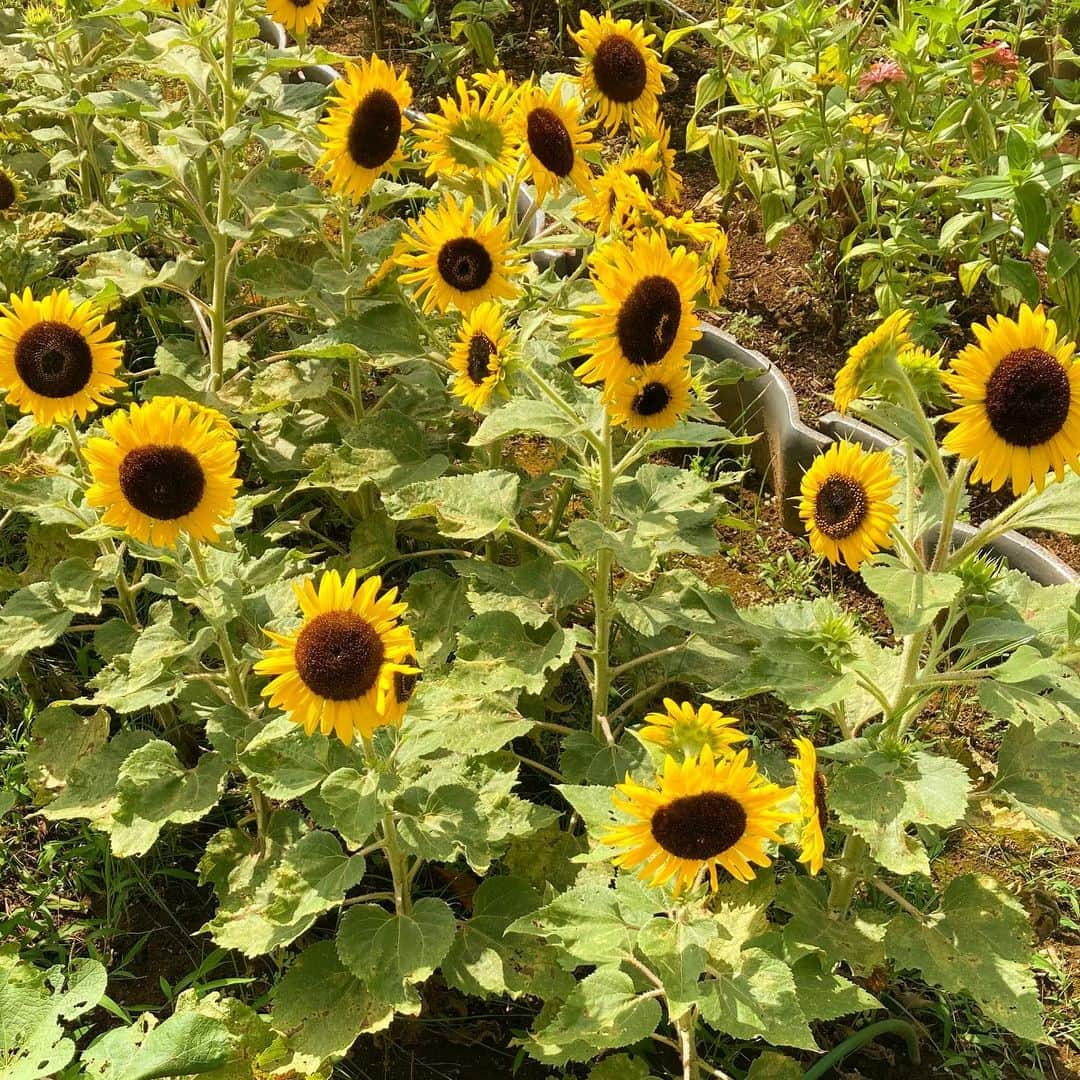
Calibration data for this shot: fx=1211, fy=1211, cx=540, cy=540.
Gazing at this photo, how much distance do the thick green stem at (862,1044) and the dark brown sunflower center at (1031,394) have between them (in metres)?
1.19

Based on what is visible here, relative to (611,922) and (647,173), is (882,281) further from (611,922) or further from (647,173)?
(611,922)

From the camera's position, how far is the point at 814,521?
2311 mm

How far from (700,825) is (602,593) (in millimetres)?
797

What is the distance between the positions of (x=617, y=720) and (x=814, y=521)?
34.7 inches

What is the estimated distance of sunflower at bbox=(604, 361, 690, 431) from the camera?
213 cm

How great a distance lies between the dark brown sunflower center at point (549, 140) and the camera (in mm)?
2578

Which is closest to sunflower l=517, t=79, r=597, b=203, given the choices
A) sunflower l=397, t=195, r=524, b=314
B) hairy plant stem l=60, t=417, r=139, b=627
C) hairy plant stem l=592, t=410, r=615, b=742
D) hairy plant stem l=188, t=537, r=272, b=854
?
sunflower l=397, t=195, r=524, b=314

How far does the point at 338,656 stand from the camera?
1961mm

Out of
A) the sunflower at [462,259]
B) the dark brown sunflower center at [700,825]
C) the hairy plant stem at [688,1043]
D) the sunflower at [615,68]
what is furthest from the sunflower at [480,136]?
the hairy plant stem at [688,1043]

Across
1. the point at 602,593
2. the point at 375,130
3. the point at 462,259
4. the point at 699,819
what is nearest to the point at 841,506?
the point at 602,593

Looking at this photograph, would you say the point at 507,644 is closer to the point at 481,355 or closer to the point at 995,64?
the point at 481,355

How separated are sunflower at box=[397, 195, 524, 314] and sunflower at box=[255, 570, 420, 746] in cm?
85

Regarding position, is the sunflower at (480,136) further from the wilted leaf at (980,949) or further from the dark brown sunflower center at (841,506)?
the wilted leaf at (980,949)

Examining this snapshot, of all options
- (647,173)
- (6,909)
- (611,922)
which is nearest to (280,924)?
(611,922)
